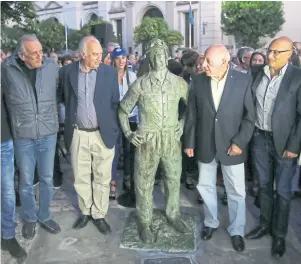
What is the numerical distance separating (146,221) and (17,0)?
12.7 m

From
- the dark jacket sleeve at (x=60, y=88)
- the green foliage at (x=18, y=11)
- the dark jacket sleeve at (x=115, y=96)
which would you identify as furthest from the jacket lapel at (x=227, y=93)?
the green foliage at (x=18, y=11)

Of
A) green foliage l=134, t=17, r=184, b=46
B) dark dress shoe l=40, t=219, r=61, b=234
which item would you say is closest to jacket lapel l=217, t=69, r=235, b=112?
dark dress shoe l=40, t=219, r=61, b=234

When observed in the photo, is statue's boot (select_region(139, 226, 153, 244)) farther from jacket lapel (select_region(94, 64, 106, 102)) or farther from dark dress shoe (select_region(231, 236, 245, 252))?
jacket lapel (select_region(94, 64, 106, 102))

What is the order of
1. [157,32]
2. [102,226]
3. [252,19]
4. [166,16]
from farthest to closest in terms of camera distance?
[166,16], [157,32], [252,19], [102,226]

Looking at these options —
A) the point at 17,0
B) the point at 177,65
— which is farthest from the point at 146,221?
the point at 17,0

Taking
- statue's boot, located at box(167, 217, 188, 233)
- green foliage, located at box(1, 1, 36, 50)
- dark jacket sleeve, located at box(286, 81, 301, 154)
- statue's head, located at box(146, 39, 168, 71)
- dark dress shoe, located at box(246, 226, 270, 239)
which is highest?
green foliage, located at box(1, 1, 36, 50)

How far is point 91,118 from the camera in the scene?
144 inches

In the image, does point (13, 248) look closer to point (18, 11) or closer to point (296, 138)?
point (296, 138)

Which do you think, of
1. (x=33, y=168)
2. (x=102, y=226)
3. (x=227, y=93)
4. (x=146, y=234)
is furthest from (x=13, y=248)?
(x=227, y=93)

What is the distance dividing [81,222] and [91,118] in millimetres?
1219

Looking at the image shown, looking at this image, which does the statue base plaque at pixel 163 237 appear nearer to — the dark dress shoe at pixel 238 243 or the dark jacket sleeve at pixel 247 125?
the dark dress shoe at pixel 238 243

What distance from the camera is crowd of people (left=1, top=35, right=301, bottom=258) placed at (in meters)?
3.30

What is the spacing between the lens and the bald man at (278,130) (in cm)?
324

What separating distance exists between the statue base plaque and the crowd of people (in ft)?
0.66
